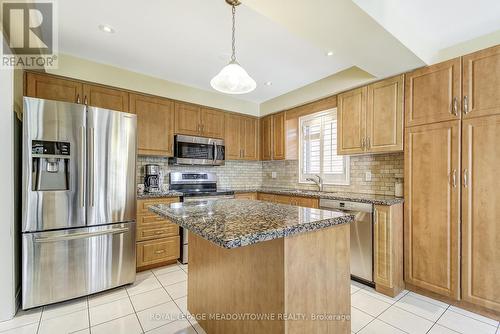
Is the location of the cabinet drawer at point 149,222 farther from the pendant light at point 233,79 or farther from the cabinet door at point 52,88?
the pendant light at point 233,79

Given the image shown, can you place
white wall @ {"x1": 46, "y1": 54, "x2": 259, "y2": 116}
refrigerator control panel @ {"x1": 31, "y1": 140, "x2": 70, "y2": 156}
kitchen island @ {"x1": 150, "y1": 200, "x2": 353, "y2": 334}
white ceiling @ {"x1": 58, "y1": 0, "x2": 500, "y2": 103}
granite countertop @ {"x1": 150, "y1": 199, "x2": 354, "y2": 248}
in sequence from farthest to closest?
1. white wall @ {"x1": 46, "y1": 54, "x2": 259, "y2": 116}
2. refrigerator control panel @ {"x1": 31, "y1": 140, "x2": 70, "y2": 156}
3. white ceiling @ {"x1": 58, "y1": 0, "x2": 500, "y2": 103}
4. kitchen island @ {"x1": 150, "y1": 200, "x2": 353, "y2": 334}
5. granite countertop @ {"x1": 150, "y1": 199, "x2": 354, "y2": 248}

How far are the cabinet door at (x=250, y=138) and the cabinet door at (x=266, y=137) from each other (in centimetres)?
9

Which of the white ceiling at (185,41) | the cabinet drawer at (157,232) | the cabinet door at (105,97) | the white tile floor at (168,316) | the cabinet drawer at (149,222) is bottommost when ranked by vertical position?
the white tile floor at (168,316)

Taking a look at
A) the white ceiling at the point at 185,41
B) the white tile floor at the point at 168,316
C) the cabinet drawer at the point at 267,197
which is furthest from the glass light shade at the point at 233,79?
the cabinet drawer at the point at 267,197

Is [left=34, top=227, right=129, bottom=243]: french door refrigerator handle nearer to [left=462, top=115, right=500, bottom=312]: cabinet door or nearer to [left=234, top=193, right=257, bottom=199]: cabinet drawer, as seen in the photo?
[left=234, top=193, right=257, bottom=199]: cabinet drawer

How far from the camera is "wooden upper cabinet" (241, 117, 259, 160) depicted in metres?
4.26

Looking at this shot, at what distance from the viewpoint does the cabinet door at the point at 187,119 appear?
Answer: 11.4 feet

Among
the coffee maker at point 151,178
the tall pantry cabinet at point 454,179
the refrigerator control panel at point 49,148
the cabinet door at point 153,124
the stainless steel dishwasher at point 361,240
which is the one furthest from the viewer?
the coffee maker at point 151,178

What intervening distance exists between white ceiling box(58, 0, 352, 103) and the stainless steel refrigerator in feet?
2.47

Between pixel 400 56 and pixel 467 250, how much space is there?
182 cm

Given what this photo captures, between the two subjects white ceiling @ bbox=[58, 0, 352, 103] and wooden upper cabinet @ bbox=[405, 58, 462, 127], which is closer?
white ceiling @ bbox=[58, 0, 352, 103]

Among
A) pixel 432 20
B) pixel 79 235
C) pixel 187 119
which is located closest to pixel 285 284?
pixel 79 235

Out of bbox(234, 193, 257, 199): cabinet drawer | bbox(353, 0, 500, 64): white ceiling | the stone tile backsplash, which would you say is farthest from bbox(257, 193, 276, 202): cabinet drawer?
bbox(353, 0, 500, 64): white ceiling

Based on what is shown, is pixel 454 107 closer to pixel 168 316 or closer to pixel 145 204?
pixel 168 316
